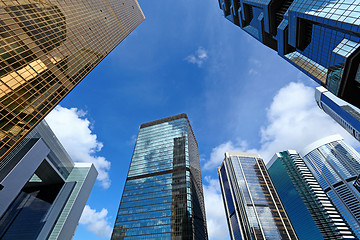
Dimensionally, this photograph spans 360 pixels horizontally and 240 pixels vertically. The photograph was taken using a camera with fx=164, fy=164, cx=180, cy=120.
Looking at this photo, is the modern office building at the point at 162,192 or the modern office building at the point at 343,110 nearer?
the modern office building at the point at 162,192

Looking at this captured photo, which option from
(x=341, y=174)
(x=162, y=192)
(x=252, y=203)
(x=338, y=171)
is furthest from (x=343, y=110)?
(x=162, y=192)

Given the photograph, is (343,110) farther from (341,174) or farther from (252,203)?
(252,203)

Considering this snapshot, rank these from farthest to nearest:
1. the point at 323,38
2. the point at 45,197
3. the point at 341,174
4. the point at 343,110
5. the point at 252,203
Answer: the point at 341,174, the point at 252,203, the point at 343,110, the point at 45,197, the point at 323,38

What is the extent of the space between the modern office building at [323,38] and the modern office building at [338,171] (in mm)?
120950

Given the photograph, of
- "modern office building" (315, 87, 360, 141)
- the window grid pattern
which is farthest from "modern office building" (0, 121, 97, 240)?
the window grid pattern

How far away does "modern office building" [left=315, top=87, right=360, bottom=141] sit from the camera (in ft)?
332

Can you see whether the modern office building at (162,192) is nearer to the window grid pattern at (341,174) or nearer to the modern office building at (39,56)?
the modern office building at (39,56)

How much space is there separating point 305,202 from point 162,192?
126 metres

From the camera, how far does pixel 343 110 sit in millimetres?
106812

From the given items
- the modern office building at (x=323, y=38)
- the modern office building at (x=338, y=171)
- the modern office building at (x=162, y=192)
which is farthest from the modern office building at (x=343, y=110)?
the modern office building at (x=162, y=192)

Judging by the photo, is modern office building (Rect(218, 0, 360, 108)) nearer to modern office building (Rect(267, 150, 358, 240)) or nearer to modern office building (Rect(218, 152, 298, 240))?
modern office building (Rect(218, 152, 298, 240))

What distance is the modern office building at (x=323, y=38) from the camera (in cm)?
3721

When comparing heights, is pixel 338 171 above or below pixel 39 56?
above

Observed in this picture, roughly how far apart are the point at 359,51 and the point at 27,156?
272ft
